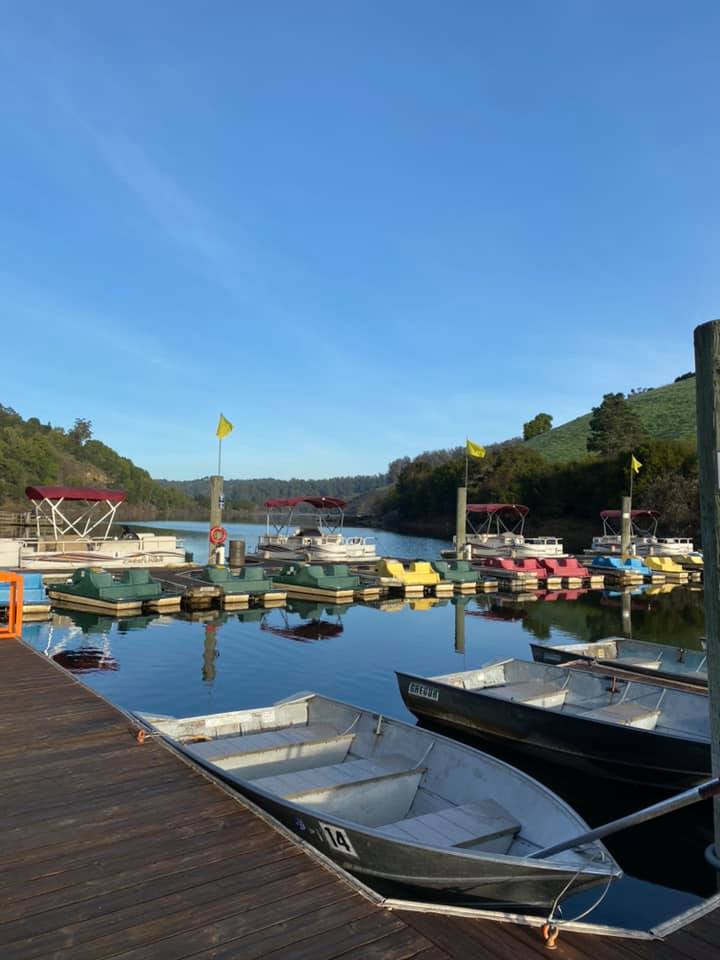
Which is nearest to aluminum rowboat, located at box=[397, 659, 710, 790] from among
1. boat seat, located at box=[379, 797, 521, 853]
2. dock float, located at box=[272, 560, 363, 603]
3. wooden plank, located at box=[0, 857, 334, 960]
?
boat seat, located at box=[379, 797, 521, 853]

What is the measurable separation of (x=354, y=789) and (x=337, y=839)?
50.5 inches

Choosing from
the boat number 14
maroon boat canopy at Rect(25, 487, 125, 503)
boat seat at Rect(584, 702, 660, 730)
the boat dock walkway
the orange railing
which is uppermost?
maroon boat canopy at Rect(25, 487, 125, 503)

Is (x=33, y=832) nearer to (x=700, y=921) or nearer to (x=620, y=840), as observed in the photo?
(x=700, y=921)

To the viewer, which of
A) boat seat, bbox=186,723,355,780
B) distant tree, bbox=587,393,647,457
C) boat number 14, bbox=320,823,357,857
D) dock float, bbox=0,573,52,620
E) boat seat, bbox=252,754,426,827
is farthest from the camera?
distant tree, bbox=587,393,647,457

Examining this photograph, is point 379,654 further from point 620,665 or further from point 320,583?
point 320,583

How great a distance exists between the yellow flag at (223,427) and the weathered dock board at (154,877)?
2606cm

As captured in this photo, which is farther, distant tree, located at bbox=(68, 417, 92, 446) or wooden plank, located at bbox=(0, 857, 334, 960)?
distant tree, located at bbox=(68, 417, 92, 446)

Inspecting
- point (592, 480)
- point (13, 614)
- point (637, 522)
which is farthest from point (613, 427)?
point (13, 614)

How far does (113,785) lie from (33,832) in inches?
39.2

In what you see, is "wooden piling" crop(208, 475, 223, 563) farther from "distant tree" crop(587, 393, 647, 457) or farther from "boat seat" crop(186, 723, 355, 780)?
"distant tree" crop(587, 393, 647, 457)

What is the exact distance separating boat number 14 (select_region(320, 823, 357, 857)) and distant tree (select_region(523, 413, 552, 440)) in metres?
149

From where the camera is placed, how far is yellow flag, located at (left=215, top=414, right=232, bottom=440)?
3228 centimetres

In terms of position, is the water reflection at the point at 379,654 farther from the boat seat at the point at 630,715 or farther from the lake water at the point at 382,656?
the boat seat at the point at 630,715

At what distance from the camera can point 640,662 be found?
547 inches
